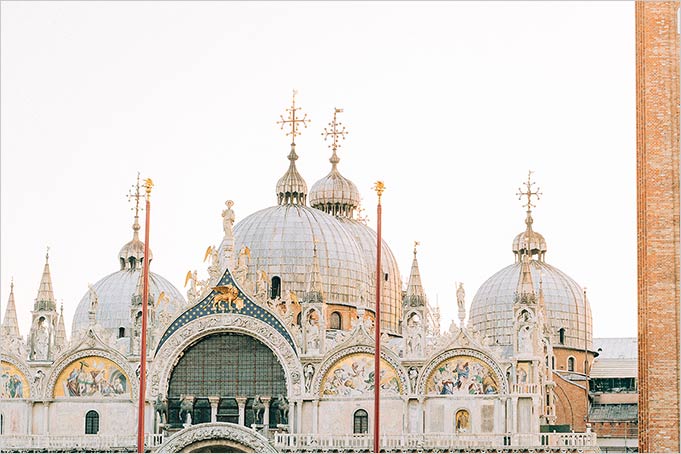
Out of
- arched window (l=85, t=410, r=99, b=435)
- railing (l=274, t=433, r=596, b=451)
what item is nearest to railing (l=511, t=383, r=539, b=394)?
railing (l=274, t=433, r=596, b=451)

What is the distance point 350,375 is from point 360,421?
153cm

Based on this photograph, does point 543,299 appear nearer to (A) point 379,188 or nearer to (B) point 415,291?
(B) point 415,291

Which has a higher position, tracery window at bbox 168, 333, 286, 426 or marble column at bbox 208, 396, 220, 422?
tracery window at bbox 168, 333, 286, 426

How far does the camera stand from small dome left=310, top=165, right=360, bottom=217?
2901 inches

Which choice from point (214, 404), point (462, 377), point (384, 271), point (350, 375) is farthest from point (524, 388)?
point (384, 271)

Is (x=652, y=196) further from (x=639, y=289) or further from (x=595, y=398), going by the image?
(x=595, y=398)

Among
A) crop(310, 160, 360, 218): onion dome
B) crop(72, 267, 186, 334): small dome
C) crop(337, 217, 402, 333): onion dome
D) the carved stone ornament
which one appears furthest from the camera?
crop(72, 267, 186, 334): small dome

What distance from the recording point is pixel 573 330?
73.8 metres

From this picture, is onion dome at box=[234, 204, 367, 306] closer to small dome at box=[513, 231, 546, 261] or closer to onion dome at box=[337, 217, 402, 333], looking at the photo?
onion dome at box=[337, 217, 402, 333]

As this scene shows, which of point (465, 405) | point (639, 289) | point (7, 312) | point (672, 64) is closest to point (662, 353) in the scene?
point (639, 289)

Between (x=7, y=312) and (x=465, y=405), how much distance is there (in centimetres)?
1667

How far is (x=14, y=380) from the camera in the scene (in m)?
59.3

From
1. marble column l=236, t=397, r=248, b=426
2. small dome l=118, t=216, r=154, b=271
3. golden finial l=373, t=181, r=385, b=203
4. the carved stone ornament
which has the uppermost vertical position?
small dome l=118, t=216, r=154, b=271

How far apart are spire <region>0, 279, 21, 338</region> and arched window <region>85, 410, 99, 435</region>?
4.21 meters
